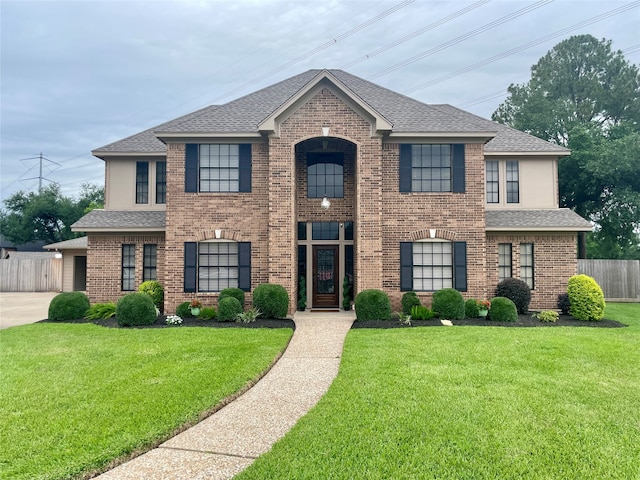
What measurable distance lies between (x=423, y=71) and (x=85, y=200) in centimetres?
3488

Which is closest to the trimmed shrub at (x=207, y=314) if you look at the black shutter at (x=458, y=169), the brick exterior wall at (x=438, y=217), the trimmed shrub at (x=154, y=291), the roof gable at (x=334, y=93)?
the trimmed shrub at (x=154, y=291)

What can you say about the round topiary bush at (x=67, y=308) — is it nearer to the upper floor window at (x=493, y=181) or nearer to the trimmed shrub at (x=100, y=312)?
the trimmed shrub at (x=100, y=312)

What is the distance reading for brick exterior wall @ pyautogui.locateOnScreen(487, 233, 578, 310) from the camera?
1371 centimetres

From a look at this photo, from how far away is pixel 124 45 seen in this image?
57.1ft

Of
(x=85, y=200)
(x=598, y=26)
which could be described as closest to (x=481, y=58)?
(x=598, y=26)

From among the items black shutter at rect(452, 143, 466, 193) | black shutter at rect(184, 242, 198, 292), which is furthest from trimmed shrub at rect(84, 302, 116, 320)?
black shutter at rect(452, 143, 466, 193)

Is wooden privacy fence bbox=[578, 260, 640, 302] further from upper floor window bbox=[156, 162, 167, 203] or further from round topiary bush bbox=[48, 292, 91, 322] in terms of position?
round topiary bush bbox=[48, 292, 91, 322]

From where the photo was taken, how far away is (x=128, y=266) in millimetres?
14180

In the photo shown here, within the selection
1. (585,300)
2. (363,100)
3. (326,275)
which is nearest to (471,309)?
(585,300)

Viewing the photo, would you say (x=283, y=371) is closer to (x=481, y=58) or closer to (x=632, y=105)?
(x=481, y=58)

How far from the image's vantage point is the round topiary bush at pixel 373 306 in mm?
11148

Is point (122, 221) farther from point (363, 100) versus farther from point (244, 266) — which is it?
point (363, 100)

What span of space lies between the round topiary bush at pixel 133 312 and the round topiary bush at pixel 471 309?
9030 mm

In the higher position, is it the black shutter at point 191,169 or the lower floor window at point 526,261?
the black shutter at point 191,169
